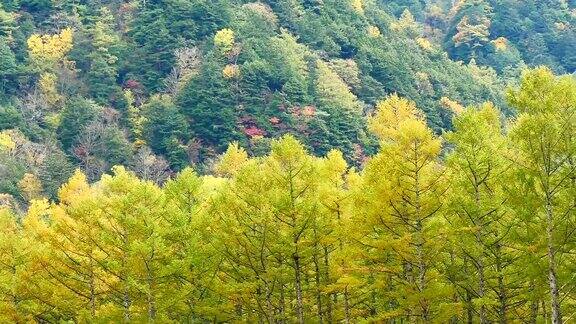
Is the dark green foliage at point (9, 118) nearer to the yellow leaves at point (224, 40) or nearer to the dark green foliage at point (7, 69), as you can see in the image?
the dark green foliage at point (7, 69)

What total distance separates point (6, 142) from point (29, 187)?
8.73 meters

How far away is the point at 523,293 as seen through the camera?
23453 mm

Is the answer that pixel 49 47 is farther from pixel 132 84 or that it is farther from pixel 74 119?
pixel 74 119

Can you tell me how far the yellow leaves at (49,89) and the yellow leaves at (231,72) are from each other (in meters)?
18.1

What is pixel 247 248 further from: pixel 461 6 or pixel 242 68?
pixel 461 6

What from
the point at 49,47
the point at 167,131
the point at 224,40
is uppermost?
the point at 49,47

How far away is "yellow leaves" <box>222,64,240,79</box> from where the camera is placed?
296ft

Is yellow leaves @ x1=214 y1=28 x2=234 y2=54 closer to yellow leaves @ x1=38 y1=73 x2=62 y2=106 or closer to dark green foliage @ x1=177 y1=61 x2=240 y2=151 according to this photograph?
dark green foliage @ x1=177 y1=61 x2=240 y2=151

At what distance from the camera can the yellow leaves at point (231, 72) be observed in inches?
3548

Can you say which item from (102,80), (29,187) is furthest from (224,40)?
(29,187)

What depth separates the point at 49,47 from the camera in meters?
93.4

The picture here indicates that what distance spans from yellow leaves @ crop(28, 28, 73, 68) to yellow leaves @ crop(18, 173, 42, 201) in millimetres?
25239

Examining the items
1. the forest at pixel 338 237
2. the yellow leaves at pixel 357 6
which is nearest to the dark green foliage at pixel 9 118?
the forest at pixel 338 237

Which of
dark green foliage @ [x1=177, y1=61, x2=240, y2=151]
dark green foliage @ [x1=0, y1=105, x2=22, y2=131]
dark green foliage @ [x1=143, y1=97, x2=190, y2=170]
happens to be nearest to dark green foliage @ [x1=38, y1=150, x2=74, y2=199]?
dark green foliage @ [x1=0, y1=105, x2=22, y2=131]
